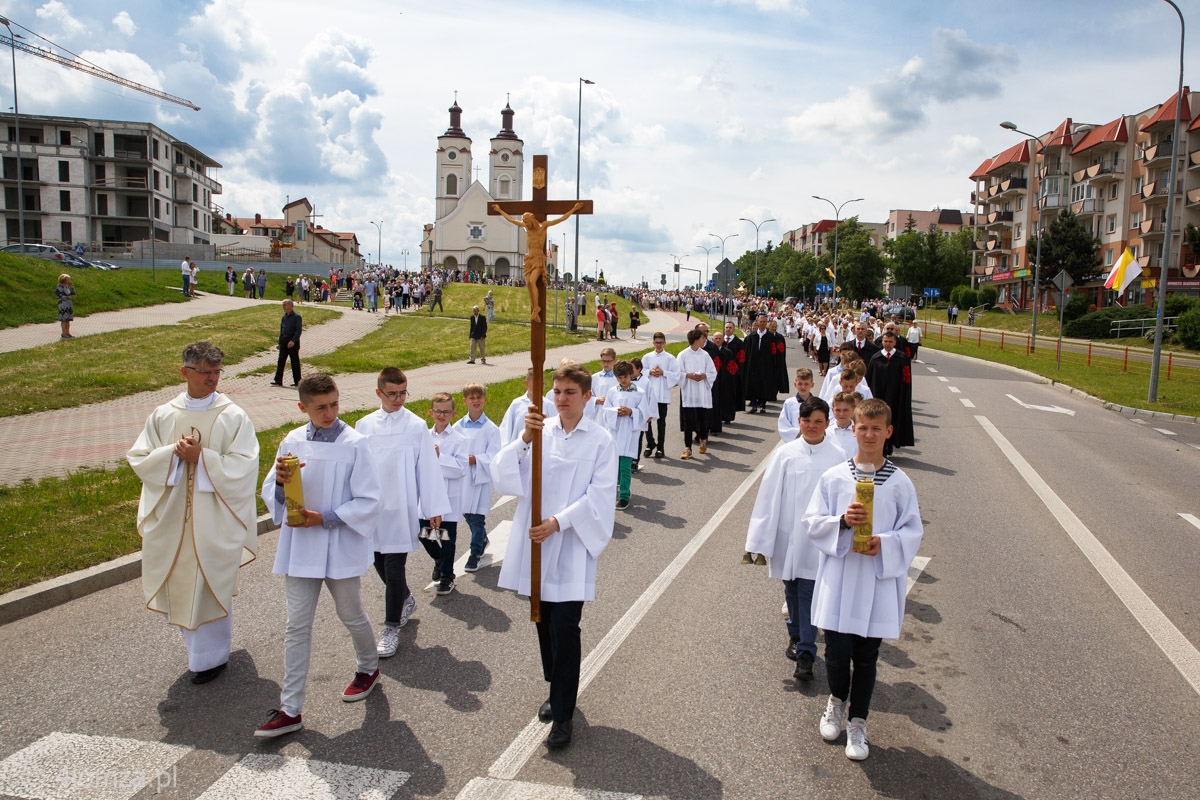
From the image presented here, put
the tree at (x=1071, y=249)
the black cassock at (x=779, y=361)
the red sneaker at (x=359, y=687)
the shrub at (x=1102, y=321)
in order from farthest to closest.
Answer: the tree at (x=1071, y=249)
the shrub at (x=1102, y=321)
the black cassock at (x=779, y=361)
the red sneaker at (x=359, y=687)

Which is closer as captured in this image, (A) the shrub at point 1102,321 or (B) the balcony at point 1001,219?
(A) the shrub at point 1102,321

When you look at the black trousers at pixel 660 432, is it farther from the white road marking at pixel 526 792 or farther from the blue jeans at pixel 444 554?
the white road marking at pixel 526 792

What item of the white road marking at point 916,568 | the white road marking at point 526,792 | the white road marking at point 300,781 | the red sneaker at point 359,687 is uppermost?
the red sneaker at point 359,687

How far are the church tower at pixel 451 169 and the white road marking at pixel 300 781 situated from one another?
353 feet

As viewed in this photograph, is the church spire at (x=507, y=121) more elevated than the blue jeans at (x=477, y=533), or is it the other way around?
the church spire at (x=507, y=121)

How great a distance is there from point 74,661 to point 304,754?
6.86ft

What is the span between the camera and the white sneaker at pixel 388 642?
518 cm

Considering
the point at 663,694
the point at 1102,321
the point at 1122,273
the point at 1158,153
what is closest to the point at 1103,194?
the point at 1158,153

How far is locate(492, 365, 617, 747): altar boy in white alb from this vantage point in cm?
413

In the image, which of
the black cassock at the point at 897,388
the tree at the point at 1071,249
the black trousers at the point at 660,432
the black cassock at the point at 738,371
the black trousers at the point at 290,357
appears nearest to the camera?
the black trousers at the point at 660,432

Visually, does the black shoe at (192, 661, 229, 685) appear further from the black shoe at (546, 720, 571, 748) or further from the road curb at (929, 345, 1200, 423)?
the road curb at (929, 345, 1200, 423)

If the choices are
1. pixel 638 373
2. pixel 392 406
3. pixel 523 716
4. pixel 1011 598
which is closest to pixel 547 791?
pixel 523 716

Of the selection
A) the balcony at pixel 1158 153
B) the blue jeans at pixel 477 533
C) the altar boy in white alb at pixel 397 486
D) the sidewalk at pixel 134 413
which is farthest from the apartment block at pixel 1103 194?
the altar boy in white alb at pixel 397 486

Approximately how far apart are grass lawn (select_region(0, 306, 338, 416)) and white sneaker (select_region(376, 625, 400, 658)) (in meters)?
11.9
